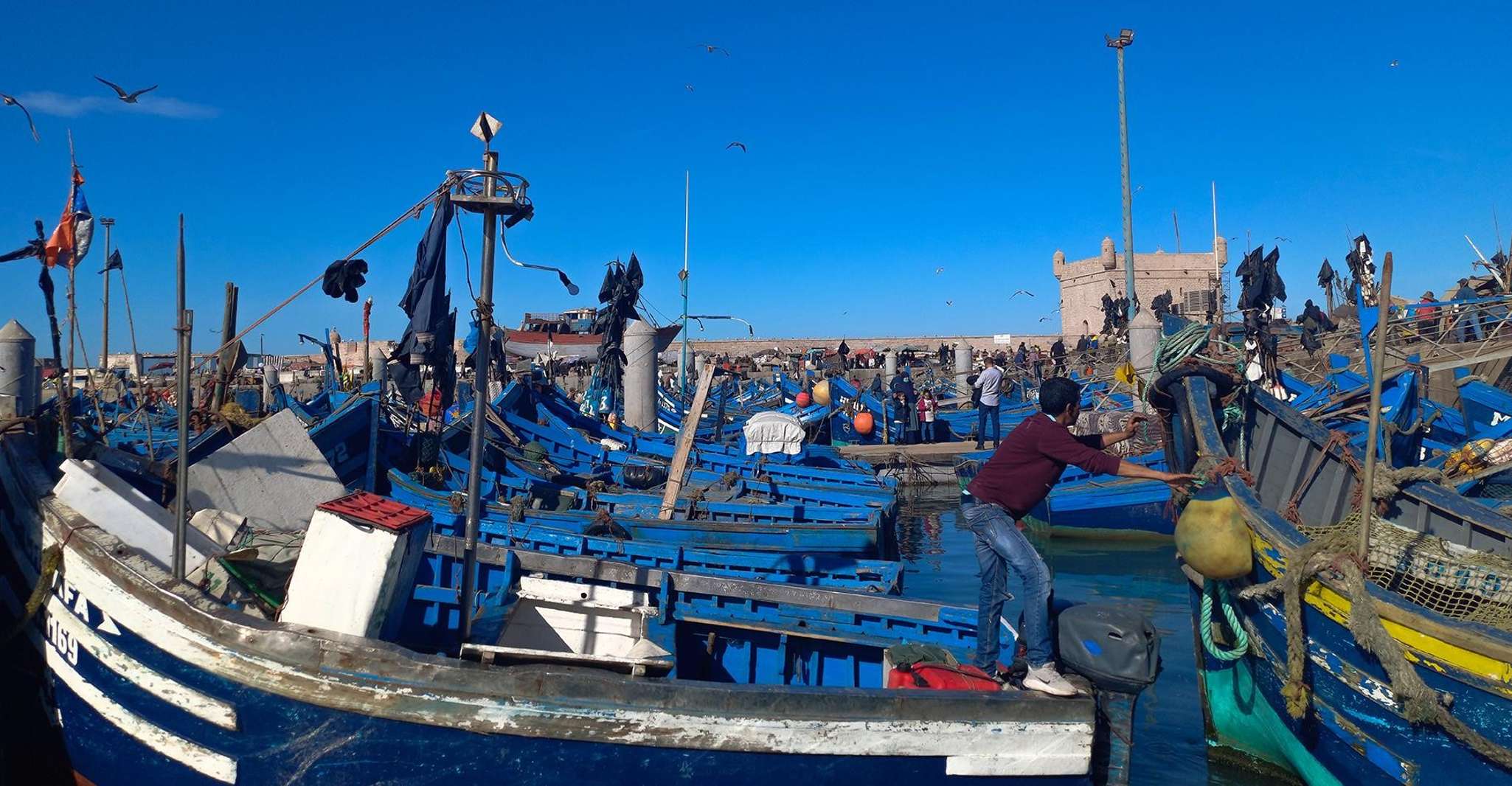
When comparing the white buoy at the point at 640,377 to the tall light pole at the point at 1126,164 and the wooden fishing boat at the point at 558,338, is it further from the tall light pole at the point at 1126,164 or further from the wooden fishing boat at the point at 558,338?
the wooden fishing boat at the point at 558,338

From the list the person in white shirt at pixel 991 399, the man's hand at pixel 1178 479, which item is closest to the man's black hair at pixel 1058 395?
the man's hand at pixel 1178 479

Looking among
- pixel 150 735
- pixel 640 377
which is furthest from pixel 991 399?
pixel 150 735

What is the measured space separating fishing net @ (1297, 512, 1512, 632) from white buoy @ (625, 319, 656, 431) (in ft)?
43.7

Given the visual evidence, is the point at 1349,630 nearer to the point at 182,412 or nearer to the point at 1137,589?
the point at 182,412

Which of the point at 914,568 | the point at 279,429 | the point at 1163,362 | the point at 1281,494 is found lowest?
the point at 914,568

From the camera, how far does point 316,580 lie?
14.9ft

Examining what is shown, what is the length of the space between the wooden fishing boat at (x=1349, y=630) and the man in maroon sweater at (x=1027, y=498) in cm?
121

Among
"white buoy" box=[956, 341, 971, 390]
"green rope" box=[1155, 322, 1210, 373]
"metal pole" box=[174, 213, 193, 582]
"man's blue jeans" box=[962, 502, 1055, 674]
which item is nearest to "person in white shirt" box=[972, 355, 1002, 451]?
"white buoy" box=[956, 341, 971, 390]

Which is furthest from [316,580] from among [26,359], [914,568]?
[914,568]

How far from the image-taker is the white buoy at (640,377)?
17391 mm

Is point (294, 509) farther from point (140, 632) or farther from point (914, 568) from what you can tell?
point (914, 568)

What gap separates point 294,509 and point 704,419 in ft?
45.5

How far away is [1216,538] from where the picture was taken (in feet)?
17.3

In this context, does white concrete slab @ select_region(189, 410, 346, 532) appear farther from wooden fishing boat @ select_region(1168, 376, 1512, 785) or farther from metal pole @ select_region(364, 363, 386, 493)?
wooden fishing boat @ select_region(1168, 376, 1512, 785)
